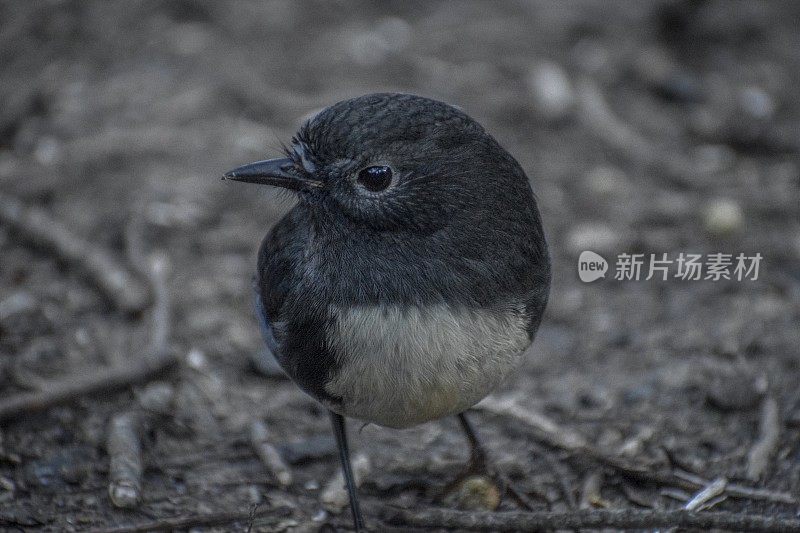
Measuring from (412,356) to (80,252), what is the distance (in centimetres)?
234

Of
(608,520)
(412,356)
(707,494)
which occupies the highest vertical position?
(412,356)

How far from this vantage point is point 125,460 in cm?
364

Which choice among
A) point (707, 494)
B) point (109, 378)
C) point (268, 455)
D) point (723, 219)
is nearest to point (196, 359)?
point (109, 378)

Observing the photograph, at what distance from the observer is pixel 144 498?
11.7 ft

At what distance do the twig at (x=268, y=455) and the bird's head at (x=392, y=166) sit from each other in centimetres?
113

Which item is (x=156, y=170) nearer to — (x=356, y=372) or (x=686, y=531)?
(x=356, y=372)

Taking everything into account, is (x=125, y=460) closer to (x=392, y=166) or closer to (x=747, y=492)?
(x=392, y=166)

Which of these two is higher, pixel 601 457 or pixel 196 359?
pixel 196 359

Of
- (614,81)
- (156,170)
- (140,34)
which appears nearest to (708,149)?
(614,81)

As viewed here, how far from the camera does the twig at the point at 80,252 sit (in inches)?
181

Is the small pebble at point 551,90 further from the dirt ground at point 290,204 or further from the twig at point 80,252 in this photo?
the twig at point 80,252

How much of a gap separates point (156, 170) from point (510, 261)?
3.01 meters

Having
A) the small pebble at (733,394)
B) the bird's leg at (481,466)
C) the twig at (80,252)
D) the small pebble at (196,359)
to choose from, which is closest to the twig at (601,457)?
the bird's leg at (481,466)

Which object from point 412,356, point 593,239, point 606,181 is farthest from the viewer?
point 606,181
